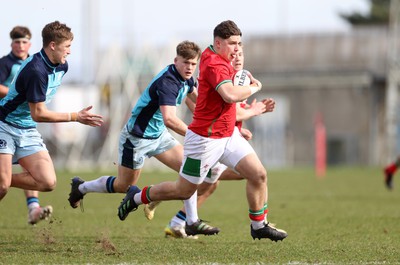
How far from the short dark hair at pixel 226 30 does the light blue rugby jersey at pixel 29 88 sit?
1.80 metres

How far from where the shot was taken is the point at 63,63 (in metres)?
9.31

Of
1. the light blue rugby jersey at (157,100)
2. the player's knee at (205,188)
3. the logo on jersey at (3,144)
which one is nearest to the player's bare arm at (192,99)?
the light blue rugby jersey at (157,100)

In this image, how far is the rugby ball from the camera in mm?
8633

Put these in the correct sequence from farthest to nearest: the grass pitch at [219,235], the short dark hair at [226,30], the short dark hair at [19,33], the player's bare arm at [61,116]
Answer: the short dark hair at [19,33] → the player's bare arm at [61,116] → the short dark hair at [226,30] → the grass pitch at [219,235]

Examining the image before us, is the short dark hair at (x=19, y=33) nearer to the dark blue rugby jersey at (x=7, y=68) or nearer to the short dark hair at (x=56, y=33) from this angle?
the dark blue rugby jersey at (x=7, y=68)

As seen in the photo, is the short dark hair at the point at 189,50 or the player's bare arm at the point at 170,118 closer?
the player's bare arm at the point at 170,118

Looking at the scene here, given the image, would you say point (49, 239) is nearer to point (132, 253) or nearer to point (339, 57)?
point (132, 253)

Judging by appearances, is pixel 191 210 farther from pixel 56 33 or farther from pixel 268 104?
pixel 56 33

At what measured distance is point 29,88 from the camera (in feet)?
29.5

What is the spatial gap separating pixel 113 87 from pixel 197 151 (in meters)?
23.6

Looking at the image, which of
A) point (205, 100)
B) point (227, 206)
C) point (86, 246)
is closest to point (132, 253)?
point (86, 246)

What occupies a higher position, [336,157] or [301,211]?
[301,211]

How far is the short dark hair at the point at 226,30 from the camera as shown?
8422mm

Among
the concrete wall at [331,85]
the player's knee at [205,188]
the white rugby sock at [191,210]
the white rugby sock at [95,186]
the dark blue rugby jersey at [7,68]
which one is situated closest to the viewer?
the white rugby sock at [191,210]
